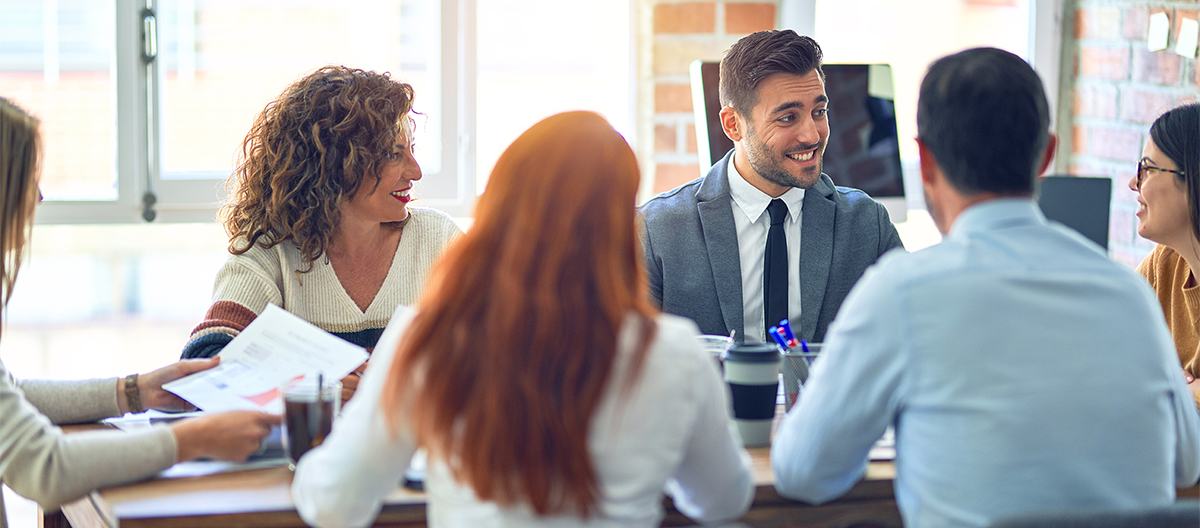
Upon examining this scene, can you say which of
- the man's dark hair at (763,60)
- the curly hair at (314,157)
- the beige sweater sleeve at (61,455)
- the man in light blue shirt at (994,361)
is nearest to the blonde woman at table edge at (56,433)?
the beige sweater sleeve at (61,455)

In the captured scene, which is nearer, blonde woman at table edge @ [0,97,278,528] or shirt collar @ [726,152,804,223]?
blonde woman at table edge @ [0,97,278,528]

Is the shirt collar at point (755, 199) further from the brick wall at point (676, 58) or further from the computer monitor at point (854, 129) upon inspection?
the brick wall at point (676, 58)

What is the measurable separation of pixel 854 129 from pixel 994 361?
60.7 inches

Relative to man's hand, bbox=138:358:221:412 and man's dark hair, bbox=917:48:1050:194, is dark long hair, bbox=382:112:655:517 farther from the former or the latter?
man's hand, bbox=138:358:221:412

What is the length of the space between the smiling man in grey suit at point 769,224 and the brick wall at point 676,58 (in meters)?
0.48

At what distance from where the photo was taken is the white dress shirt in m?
2.05

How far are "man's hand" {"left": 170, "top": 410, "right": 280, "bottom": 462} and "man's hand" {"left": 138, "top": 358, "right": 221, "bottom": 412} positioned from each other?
212mm

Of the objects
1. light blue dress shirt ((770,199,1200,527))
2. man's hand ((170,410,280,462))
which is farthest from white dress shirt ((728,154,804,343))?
man's hand ((170,410,280,462))

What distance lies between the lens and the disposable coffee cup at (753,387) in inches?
→ 52.6

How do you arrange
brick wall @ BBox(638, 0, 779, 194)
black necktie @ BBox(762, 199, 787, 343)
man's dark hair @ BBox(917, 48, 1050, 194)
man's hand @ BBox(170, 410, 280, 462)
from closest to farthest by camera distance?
man's dark hair @ BBox(917, 48, 1050, 194) < man's hand @ BBox(170, 410, 280, 462) < black necktie @ BBox(762, 199, 787, 343) < brick wall @ BBox(638, 0, 779, 194)

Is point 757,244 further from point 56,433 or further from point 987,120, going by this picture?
point 56,433

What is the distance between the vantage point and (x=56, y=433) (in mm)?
1203

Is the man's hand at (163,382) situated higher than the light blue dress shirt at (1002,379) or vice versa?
the light blue dress shirt at (1002,379)

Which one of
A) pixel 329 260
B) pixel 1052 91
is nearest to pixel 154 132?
pixel 329 260
